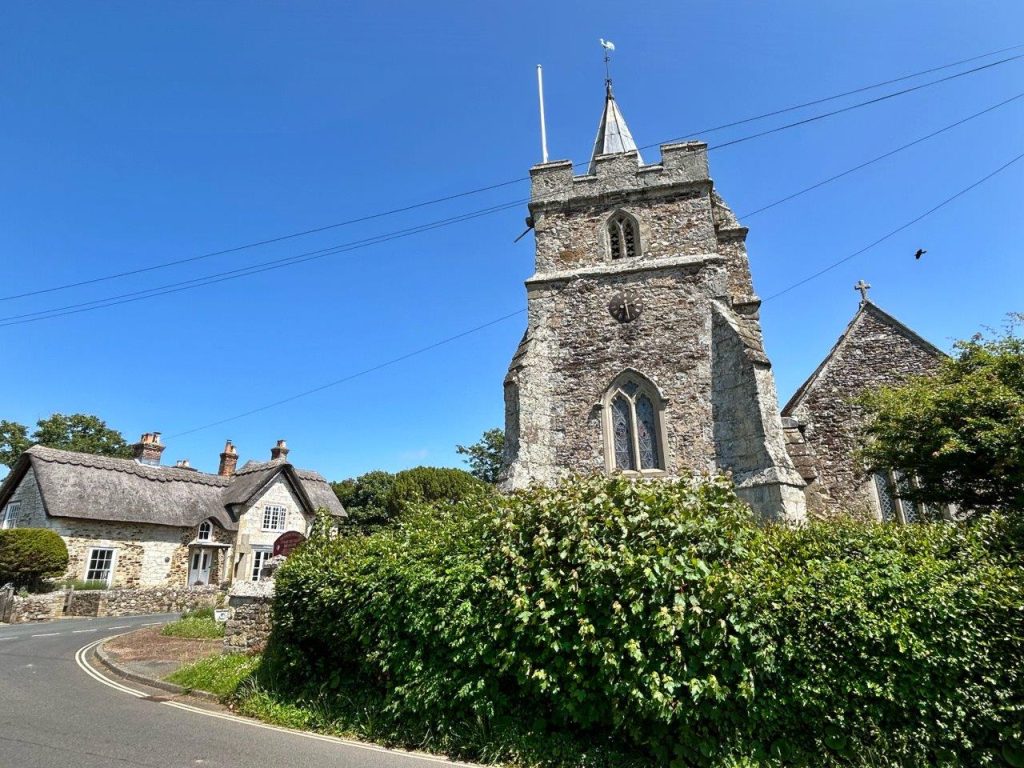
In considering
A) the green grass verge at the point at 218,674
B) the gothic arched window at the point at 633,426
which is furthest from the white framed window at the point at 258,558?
the gothic arched window at the point at 633,426

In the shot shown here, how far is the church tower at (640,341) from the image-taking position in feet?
40.2

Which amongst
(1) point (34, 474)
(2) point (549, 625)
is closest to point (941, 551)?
(2) point (549, 625)

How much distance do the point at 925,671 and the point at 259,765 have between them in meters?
6.06

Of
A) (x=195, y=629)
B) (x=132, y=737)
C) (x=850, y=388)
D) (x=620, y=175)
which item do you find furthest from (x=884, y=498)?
(x=195, y=629)

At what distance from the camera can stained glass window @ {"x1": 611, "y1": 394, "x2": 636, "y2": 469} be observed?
13.0m

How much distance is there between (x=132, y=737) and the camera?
6.32 meters

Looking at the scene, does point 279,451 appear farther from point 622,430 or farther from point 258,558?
point 622,430

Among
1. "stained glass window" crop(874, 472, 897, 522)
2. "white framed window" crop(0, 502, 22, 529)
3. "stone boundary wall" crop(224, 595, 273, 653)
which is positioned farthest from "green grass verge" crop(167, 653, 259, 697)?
"white framed window" crop(0, 502, 22, 529)

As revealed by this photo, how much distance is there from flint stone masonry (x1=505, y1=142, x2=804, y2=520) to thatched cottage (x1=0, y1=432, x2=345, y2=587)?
59.4 feet

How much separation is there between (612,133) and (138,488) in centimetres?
2879

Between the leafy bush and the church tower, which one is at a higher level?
the church tower

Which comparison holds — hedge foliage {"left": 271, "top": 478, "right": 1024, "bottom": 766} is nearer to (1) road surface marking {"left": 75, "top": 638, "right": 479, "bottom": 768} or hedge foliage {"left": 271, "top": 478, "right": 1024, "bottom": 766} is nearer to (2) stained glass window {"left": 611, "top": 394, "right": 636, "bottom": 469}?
(1) road surface marking {"left": 75, "top": 638, "right": 479, "bottom": 768}

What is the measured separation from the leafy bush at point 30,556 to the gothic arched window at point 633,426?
24.3 metres

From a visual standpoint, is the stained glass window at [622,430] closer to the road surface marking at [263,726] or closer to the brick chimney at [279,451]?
the road surface marking at [263,726]
